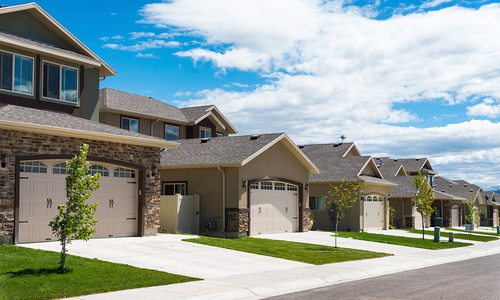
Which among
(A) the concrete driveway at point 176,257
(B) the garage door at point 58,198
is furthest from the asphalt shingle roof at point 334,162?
(A) the concrete driveway at point 176,257

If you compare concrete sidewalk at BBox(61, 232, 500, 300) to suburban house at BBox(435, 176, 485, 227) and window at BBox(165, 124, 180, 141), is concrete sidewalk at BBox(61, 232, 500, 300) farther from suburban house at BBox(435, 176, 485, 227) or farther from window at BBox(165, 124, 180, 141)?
suburban house at BBox(435, 176, 485, 227)

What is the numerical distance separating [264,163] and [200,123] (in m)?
12.9

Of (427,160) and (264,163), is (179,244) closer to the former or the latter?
(264,163)

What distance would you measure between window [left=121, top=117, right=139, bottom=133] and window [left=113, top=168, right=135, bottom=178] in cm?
1375

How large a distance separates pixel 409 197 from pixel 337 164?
961 cm

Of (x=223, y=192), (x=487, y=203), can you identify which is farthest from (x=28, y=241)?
(x=487, y=203)

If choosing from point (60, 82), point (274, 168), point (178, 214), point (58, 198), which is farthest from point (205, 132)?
point (58, 198)

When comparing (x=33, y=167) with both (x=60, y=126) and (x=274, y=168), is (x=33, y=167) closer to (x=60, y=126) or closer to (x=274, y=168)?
(x=60, y=126)

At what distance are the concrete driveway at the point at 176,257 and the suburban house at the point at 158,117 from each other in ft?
50.2

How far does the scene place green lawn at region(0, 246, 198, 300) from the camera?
490 inches

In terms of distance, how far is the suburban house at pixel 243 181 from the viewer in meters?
28.6

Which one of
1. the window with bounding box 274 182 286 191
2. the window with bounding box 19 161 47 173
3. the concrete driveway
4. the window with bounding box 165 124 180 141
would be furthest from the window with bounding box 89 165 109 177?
the window with bounding box 165 124 180 141

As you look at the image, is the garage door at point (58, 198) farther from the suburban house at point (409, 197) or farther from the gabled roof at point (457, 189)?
the gabled roof at point (457, 189)

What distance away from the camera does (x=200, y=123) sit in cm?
4225
